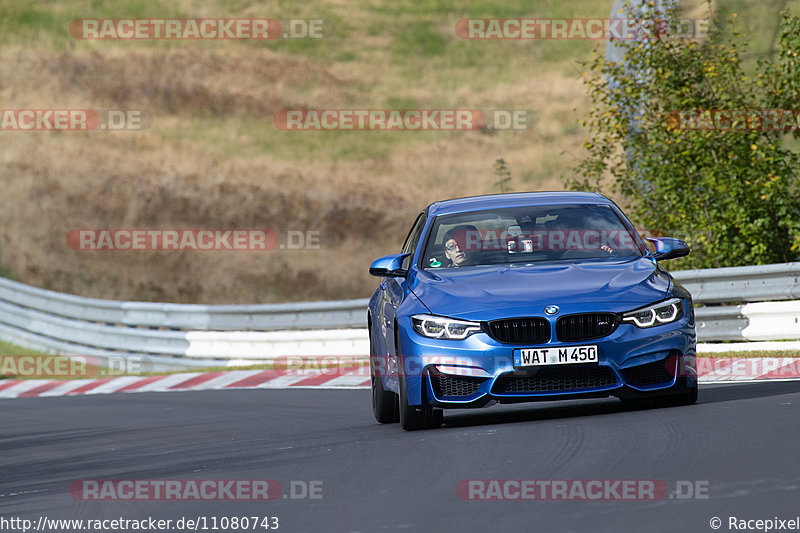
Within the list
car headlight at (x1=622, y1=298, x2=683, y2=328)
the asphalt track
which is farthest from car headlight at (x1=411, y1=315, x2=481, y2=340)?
car headlight at (x1=622, y1=298, x2=683, y2=328)

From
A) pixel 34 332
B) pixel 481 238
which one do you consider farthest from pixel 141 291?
pixel 481 238

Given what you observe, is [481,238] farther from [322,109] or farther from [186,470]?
[322,109]

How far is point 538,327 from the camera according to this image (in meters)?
8.90

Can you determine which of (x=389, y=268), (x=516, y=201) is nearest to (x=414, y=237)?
(x=516, y=201)

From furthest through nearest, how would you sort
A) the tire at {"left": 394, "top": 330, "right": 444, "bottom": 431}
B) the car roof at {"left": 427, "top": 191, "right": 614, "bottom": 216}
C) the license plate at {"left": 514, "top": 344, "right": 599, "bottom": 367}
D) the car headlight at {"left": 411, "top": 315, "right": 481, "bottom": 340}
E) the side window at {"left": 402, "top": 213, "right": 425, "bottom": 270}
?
the side window at {"left": 402, "top": 213, "right": 425, "bottom": 270}, the car roof at {"left": 427, "top": 191, "right": 614, "bottom": 216}, the tire at {"left": 394, "top": 330, "right": 444, "bottom": 431}, the car headlight at {"left": 411, "top": 315, "right": 481, "bottom": 340}, the license plate at {"left": 514, "top": 344, "right": 599, "bottom": 367}

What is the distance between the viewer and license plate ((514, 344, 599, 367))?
8.84 m

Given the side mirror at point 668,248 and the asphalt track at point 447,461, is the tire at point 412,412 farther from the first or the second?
the side mirror at point 668,248

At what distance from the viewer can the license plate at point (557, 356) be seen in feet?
29.0

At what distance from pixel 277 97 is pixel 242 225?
8697 mm

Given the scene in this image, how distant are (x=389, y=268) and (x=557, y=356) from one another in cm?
171

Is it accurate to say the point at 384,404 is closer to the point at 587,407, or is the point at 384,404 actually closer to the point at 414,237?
the point at 414,237

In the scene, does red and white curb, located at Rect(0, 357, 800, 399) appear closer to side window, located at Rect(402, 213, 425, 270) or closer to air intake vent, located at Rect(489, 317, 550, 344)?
side window, located at Rect(402, 213, 425, 270)

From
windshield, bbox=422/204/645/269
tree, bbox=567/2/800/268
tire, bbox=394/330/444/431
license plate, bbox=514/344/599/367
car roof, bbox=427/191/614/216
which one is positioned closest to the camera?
license plate, bbox=514/344/599/367

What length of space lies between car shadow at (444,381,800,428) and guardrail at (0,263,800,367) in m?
3.32
